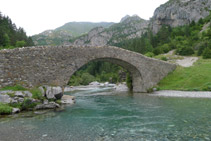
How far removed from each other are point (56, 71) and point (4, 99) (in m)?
5.11

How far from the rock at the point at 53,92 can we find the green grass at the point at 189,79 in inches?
546

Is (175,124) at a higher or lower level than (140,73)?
lower

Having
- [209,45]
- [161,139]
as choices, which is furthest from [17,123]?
[209,45]

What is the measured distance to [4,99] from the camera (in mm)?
11719

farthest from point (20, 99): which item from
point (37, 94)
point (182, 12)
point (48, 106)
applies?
point (182, 12)

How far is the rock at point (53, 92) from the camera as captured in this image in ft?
46.5

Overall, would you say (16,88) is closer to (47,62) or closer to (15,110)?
(15,110)

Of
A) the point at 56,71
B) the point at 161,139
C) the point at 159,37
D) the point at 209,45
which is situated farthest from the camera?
the point at 159,37

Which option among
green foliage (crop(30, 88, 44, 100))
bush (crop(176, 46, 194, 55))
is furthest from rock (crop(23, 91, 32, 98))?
bush (crop(176, 46, 194, 55))

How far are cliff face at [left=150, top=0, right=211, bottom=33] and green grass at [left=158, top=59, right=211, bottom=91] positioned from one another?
64416mm

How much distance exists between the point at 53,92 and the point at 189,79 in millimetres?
16989

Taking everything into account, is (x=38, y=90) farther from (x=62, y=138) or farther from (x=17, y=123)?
(x=62, y=138)

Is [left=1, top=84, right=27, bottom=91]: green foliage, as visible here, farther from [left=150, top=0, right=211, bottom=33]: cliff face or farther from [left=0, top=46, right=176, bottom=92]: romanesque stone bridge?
[left=150, top=0, right=211, bottom=33]: cliff face

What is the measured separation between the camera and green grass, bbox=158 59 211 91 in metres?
20.1
